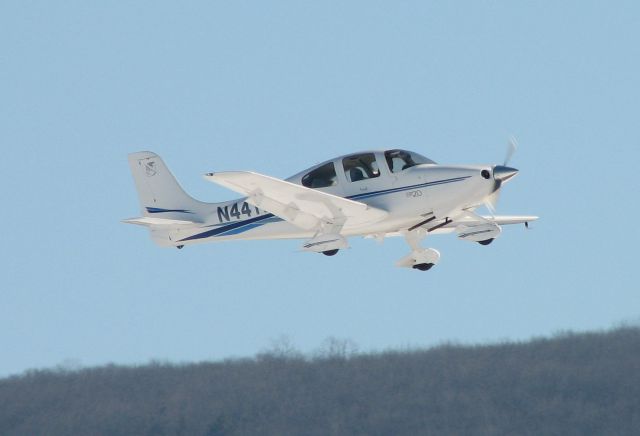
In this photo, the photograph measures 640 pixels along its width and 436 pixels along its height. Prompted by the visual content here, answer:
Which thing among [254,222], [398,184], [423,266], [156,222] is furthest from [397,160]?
[156,222]

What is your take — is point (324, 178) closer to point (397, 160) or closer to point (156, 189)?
point (397, 160)

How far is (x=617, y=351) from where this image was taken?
43969 millimetres

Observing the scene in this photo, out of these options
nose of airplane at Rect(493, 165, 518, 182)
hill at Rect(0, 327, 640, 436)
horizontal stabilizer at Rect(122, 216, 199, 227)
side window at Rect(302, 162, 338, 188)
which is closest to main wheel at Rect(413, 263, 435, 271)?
side window at Rect(302, 162, 338, 188)

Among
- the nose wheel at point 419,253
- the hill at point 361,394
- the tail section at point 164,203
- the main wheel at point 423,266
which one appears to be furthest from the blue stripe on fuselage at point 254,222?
the hill at point 361,394

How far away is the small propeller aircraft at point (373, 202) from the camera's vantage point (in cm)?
2512

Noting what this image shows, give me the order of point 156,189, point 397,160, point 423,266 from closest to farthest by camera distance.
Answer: point 397,160 → point 423,266 → point 156,189

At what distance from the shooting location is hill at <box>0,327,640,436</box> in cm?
4024

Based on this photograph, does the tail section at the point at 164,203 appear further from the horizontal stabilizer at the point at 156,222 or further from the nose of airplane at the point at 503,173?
the nose of airplane at the point at 503,173

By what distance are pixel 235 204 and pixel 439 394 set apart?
16.4 meters

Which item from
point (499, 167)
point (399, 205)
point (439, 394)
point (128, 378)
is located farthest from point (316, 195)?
point (128, 378)

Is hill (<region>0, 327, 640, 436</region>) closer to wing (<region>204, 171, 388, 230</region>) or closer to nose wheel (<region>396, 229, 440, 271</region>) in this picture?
nose wheel (<region>396, 229, 440, 271</region>)

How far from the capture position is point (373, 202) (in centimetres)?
2567

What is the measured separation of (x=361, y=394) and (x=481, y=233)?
1732 centimetres

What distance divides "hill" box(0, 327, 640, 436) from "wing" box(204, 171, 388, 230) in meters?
15.4
